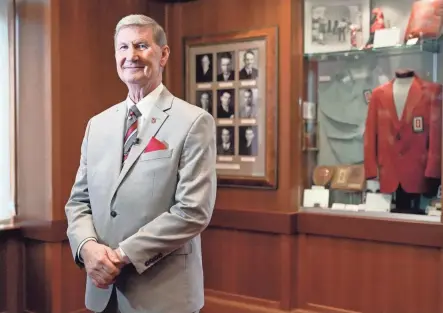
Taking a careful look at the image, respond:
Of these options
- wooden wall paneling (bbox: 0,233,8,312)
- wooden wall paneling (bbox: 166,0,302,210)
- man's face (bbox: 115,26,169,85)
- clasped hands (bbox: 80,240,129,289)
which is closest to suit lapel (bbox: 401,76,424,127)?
wooden wall paneling (bbox: 166,0,302,210)

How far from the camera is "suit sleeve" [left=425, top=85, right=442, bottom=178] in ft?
10.1

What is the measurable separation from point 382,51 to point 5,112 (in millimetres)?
2243

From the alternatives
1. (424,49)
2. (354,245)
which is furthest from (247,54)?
(354,245)

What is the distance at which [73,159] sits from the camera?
3230mm

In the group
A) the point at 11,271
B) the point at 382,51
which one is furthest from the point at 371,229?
the point at 11,271

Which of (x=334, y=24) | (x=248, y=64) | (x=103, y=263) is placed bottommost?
(x=103, y=263)

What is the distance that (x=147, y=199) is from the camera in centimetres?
171

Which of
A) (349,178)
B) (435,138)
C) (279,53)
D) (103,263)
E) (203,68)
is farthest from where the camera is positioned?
(203,68)

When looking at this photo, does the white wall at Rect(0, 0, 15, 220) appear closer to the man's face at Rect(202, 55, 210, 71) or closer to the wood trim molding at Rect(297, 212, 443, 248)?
the man's face at Rect(202, 55, 210, 71)

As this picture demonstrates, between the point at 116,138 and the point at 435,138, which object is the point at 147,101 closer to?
the point at 116,138

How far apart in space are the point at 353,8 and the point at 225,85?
36.1 inches

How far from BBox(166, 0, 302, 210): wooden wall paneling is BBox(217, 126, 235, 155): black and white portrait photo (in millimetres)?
247

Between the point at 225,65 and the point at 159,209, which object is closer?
the point at 159,209

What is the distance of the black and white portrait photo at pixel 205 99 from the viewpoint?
3.68m
